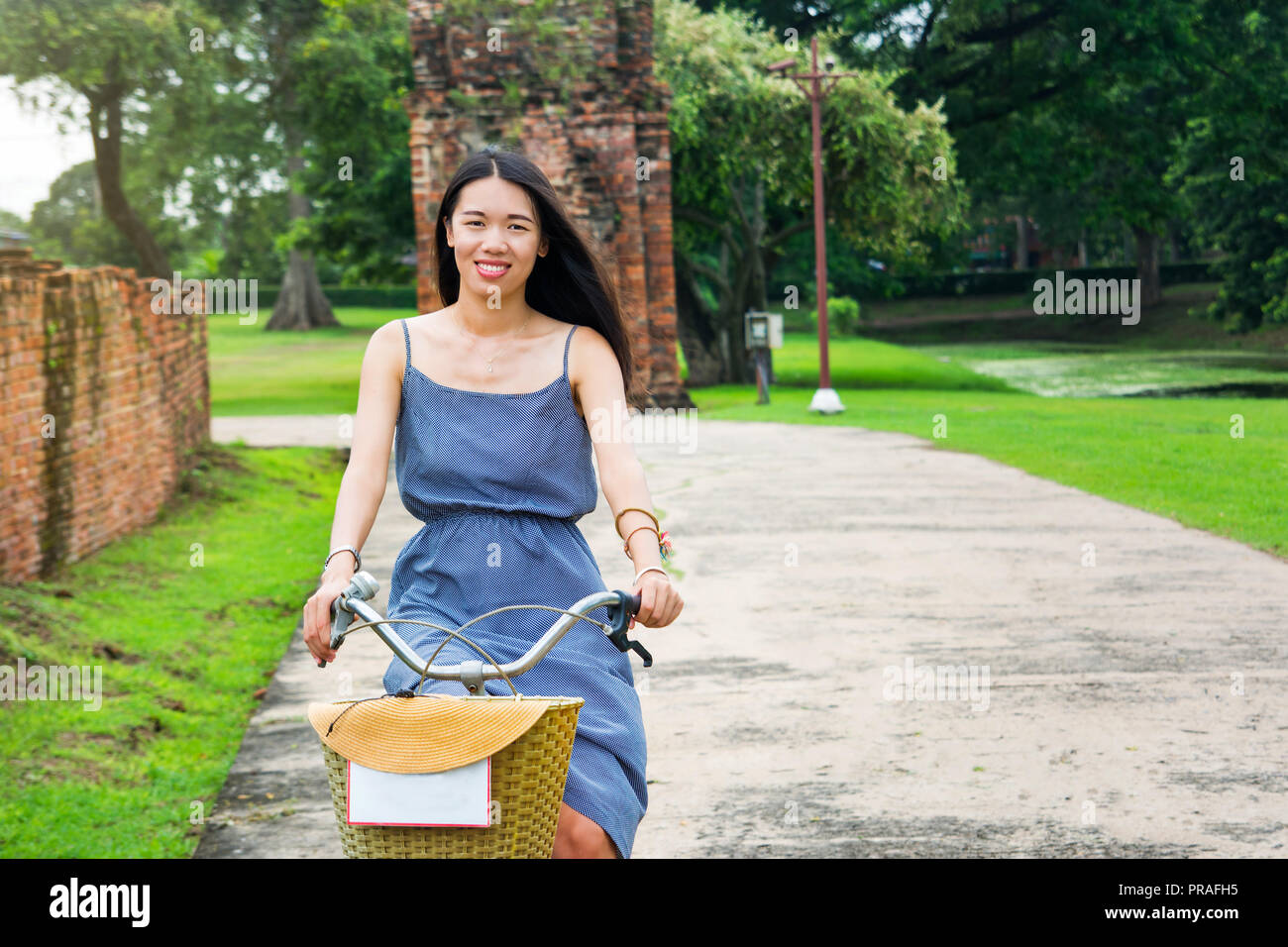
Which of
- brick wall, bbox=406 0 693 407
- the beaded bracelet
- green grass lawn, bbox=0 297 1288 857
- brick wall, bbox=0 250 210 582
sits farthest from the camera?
brick wall, bbox=406 0 693 407

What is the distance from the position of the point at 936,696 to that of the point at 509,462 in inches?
152

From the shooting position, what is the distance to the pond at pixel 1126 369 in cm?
2908

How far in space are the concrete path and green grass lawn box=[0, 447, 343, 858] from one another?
0.70 ft

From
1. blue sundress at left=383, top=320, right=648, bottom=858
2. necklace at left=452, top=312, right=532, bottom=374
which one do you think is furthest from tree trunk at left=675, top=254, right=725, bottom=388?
blue sundress at left=383, top=320, right=648, bottom=858

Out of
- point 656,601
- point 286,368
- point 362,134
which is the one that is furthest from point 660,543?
point 286,368

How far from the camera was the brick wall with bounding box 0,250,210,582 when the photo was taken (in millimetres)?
8438

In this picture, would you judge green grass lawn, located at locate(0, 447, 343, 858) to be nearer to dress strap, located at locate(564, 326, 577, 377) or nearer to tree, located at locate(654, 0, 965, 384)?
dress strap, located at locate(564, 326, 577, 377)

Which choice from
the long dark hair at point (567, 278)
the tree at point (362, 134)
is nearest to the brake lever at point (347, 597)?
the long dark hair at point (567, 278)

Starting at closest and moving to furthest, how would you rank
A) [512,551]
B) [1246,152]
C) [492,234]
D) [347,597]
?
[347,597] < [512,551] < [492,234] < [1246,152]

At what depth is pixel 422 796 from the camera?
93.8 inches

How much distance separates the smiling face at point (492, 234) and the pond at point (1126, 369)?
25.5 m

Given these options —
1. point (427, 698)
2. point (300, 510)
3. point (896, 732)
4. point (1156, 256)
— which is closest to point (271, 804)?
point (896, 732)

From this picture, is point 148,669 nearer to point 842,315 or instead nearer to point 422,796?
point 422,796
